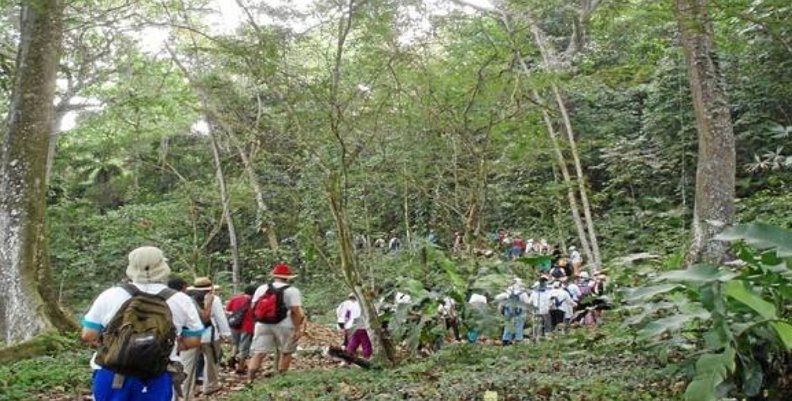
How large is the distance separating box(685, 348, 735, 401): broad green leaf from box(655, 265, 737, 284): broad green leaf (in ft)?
1.25

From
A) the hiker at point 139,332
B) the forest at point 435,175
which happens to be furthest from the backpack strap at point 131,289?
the forest at point 435,175

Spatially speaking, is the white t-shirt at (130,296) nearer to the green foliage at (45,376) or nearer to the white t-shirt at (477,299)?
the green foliage at (45,376)

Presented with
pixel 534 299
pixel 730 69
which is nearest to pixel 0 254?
pixel 534 299

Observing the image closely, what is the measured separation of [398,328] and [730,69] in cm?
1733

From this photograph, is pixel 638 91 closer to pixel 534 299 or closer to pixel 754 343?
pixel 534 299

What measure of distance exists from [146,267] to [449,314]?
5098 millimetres

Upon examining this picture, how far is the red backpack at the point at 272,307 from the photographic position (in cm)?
859

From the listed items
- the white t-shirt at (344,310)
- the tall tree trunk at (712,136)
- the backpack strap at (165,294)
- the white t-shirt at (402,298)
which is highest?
the tall tree trunk at (712,136)

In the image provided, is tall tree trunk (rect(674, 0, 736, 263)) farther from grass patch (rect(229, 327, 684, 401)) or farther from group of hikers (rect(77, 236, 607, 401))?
grass patch (rect(229, 327, 684, 401))

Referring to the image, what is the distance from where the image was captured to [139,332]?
13.2ft

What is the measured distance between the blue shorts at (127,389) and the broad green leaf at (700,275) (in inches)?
115

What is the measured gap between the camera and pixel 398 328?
26.3 ft

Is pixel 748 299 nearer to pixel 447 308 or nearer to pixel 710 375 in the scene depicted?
pixel 710 375

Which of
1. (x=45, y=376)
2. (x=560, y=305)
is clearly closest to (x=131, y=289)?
(x=45, y=376)
